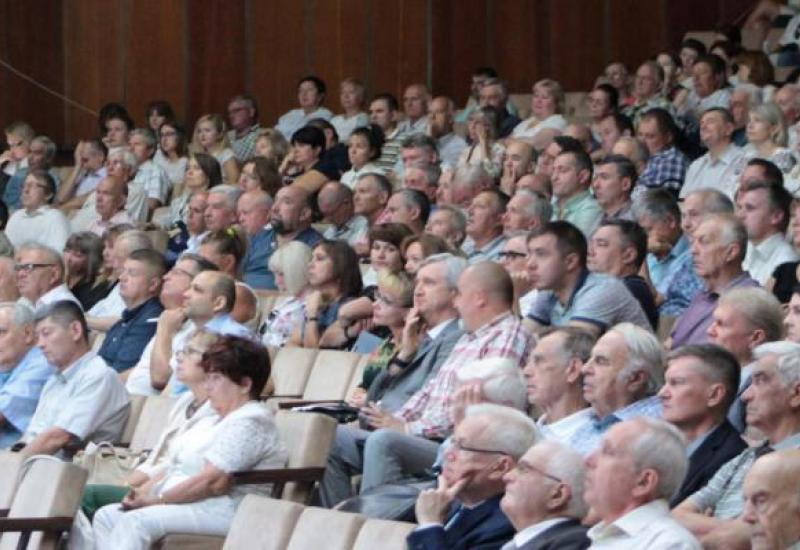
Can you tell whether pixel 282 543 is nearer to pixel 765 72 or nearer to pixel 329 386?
pixel 329 386

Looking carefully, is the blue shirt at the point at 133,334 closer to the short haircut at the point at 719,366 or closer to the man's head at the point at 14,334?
the man's head at the point at 14,334

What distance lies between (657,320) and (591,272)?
0.35m

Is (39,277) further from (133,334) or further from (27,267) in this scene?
(133,334)

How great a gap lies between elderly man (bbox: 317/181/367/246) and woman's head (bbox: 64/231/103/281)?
949mm

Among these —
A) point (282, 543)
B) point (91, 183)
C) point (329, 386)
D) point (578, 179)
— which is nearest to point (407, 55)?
point (91, 183)

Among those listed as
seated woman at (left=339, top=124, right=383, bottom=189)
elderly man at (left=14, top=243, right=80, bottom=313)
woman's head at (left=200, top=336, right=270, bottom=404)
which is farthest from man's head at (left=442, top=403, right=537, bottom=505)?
seated woman at (left=339, top=124, right=383, bottom=189)

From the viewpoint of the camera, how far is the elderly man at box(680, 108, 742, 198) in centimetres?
832

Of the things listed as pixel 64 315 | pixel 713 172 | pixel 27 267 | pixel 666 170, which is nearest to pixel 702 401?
pixel 64 315

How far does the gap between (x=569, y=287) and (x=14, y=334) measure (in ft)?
6.41

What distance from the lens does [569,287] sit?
5953 mm

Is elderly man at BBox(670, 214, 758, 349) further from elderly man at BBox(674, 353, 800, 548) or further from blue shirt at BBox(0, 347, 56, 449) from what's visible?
blue shirt at BBox(0, 347, 56, 449)

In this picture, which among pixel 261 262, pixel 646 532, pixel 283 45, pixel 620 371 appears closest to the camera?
pixel 646 532

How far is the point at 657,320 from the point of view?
628 centimetres

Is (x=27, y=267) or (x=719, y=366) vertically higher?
(x=719, y=366)
